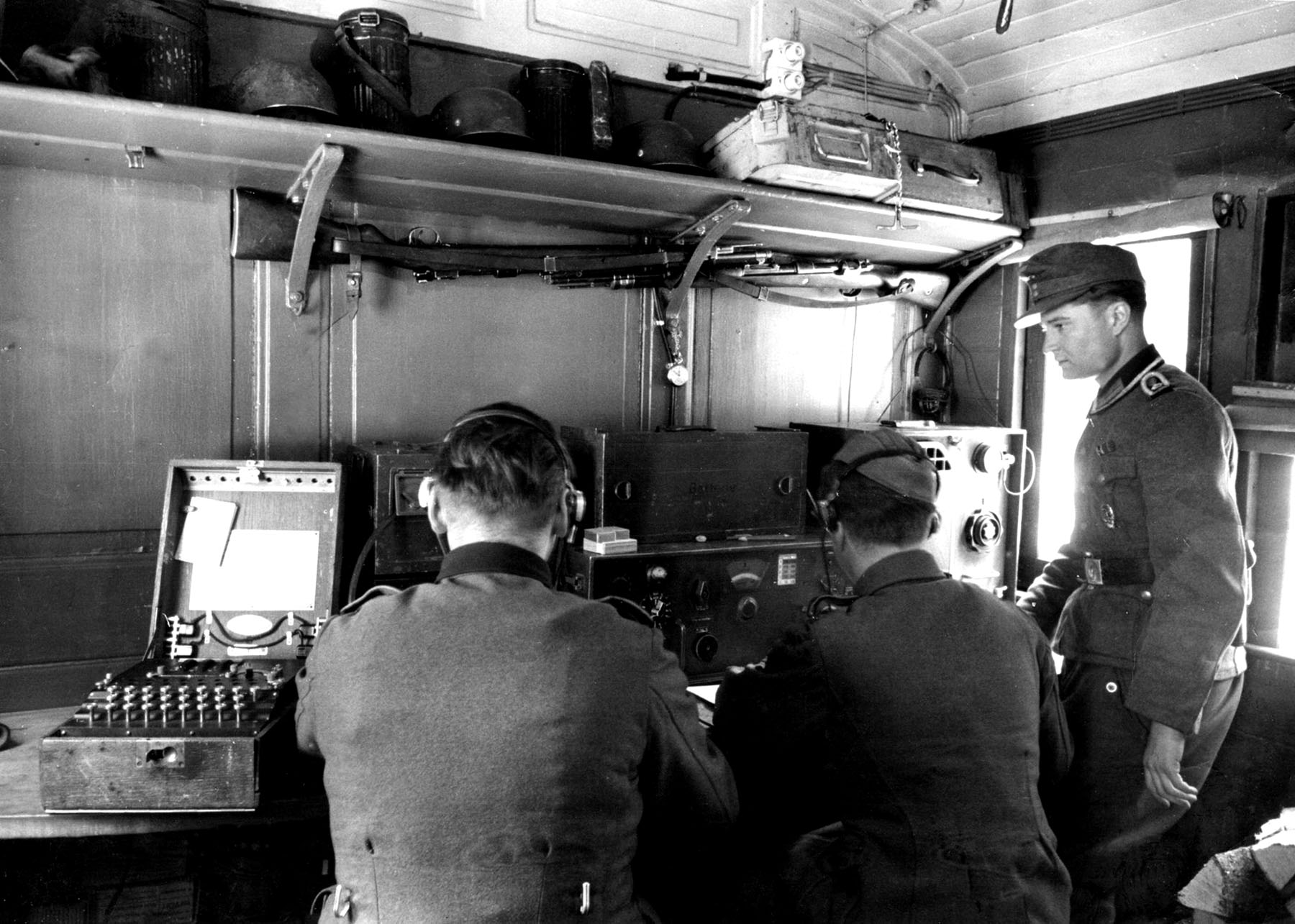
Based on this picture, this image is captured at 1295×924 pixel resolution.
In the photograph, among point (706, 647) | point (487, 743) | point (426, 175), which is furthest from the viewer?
point (706, 647)

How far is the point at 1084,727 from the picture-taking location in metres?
2.12

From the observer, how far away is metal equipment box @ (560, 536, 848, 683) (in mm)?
2389

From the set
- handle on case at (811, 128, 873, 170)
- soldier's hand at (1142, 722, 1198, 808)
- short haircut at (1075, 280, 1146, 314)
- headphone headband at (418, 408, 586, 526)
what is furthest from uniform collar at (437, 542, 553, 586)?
handle on case at (811, 128, 873, 170)

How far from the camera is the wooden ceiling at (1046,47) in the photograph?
8.40 feet

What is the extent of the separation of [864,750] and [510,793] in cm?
63

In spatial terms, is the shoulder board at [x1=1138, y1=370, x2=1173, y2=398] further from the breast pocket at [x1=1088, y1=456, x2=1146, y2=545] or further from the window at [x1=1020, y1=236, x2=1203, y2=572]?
the window at [x1=1020, y1=236, x2=1203, y2=572]

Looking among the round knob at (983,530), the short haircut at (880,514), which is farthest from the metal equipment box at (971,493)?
the short haircut at (880,514)

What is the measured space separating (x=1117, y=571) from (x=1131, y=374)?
1.47 feet

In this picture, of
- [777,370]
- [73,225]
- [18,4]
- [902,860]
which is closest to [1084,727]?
[902,860]

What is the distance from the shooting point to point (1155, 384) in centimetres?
208

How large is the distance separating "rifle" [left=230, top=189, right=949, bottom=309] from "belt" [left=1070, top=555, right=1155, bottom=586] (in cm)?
134

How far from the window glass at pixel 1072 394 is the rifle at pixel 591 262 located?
0.59m

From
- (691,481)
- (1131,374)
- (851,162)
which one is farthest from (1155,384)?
(691,481)

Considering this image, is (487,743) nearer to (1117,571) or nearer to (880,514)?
(880,514)
